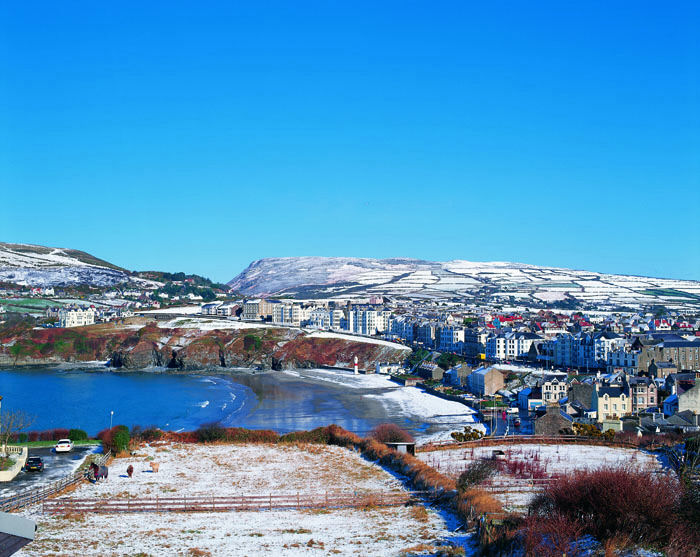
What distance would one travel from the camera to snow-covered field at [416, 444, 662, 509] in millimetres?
17908

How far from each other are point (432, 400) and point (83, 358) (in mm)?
48660

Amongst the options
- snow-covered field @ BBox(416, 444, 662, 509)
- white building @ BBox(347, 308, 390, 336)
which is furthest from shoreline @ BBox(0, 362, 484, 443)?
white building @ BBox(347, 308, 390, 336)

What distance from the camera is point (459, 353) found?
69.4m

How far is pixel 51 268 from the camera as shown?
→ 545ft

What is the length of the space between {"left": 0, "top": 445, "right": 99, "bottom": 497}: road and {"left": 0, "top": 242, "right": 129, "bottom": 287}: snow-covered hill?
140459 millimetres

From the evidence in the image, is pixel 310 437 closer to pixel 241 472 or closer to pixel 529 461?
pixel 241 472

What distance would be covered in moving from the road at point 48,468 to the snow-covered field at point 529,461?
1099 cm

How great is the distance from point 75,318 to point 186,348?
1026 inches

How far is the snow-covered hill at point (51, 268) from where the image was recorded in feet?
516

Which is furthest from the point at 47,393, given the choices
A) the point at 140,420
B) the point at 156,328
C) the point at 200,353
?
the point at 156,328

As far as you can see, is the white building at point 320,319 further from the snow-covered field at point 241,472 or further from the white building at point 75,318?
the snow-covered field at point 241,472

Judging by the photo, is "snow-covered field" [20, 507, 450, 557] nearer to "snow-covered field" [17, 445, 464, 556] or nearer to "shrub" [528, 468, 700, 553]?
"snow-covered field" [17, 445, 464, 556]

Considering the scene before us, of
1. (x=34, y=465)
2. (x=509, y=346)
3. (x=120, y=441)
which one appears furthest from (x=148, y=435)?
(x=509, y=346)

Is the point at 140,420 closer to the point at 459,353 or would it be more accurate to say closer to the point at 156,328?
the point at 459,353
